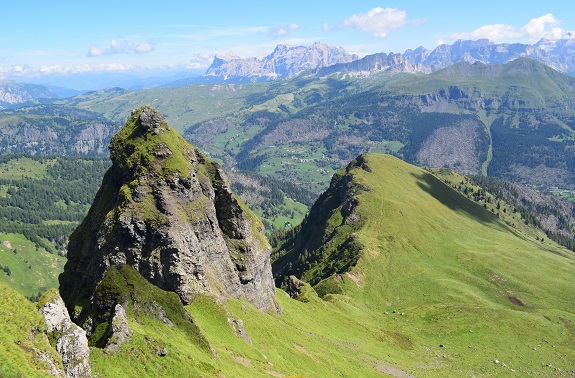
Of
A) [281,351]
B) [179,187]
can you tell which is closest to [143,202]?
[179,187]

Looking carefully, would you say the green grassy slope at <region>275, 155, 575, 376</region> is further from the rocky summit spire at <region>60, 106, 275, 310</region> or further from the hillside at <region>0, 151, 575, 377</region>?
the rocky summit spire at <region>60, 106, 275, 310</region>

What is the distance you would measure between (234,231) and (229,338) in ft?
121

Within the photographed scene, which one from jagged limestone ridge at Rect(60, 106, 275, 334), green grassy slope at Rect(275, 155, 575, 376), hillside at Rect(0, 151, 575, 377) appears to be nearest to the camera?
hillside at Rect(0, 151, 575, 377)

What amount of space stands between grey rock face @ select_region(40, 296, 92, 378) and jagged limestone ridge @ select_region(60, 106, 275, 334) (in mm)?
33204

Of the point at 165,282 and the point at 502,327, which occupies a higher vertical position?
the point at 165,282

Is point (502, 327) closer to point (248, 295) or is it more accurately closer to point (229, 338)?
point (248, 295)

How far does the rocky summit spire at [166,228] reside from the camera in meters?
84.7

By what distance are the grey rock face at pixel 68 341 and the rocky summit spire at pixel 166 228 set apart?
37.6 metres

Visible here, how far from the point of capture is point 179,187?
9288 centimetres

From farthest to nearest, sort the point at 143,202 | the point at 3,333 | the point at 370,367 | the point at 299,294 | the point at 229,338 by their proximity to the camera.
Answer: the point at 299,294, the point at 370,367, the point at 143,202, the point at 229,338, the point at 3,333

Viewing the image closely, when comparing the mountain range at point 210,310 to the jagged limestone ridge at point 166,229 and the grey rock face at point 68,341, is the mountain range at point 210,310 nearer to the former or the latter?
the grey rock face at point 68,341

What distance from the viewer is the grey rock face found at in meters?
40.8

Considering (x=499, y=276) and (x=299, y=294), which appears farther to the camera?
(x=499, y=276)

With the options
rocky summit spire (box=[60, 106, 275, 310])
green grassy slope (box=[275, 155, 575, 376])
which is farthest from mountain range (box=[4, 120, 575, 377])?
green grassy slope (box=[275, 155, 575, 376])
